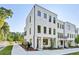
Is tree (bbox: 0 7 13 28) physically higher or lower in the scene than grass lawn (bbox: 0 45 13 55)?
higher

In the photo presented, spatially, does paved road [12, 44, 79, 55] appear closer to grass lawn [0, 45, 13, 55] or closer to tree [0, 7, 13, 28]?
grass lawn [0, 45, 13, 55]

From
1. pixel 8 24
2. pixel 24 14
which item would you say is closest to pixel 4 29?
pixel 8 24

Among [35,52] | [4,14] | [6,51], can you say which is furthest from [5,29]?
[35,52]

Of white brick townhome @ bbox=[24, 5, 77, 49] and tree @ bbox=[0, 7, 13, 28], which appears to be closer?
tree @ bbox=[0, 7, 13, 28]

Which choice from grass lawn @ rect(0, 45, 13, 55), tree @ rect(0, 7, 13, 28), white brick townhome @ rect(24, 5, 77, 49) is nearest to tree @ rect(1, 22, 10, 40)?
tree @ rect(0, 7, 13, 28)

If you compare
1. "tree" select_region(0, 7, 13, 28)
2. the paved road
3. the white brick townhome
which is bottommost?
the paved road

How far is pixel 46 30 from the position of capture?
5.88 m

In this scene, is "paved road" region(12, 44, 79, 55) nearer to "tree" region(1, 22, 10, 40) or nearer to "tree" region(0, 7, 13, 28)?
"tree" region(1, 22, 10, 40)

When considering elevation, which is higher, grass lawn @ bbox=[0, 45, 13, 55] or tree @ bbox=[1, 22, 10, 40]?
tree @ bbox=[1, 22, 10, 40]

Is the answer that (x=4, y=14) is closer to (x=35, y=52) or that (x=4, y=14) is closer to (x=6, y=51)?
(x=6, y=51)

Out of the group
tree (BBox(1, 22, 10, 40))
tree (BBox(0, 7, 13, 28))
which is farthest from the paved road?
tree (BBox(0, 7, 13, 28))

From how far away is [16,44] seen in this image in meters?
5.79

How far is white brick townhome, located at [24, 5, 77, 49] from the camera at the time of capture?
19.0 ft

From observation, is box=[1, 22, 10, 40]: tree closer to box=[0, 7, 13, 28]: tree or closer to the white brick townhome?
box=[0, 7, 13, 28]: tree
